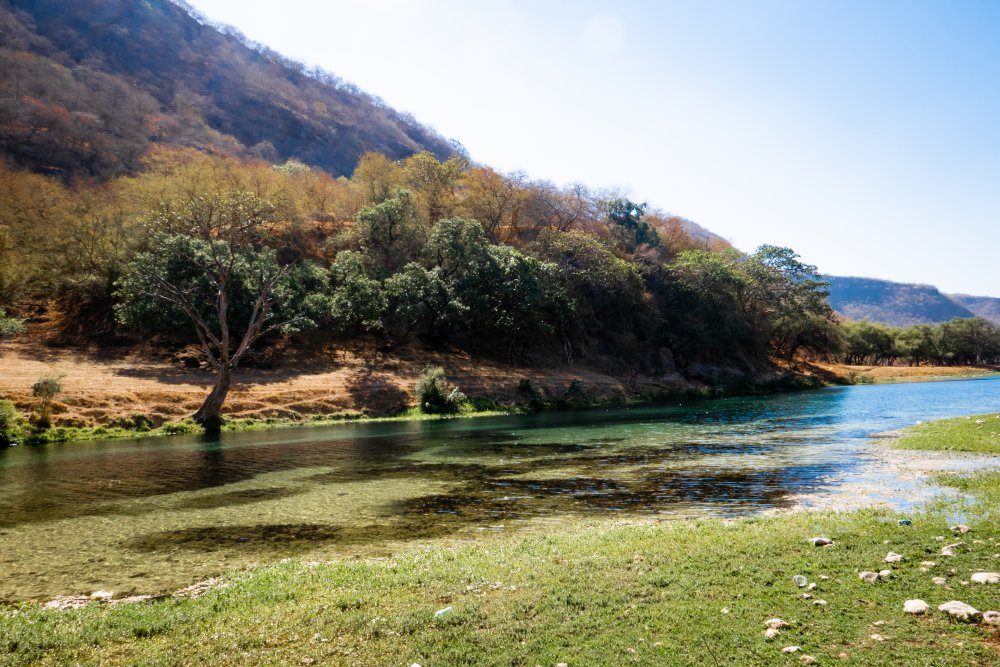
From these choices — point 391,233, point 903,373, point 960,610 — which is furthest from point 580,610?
point 903,373

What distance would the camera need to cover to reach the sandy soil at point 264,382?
38125mm

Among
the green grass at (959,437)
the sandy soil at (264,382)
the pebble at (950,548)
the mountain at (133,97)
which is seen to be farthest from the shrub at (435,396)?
the mountain at (133,97)

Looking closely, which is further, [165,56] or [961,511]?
[165,56]

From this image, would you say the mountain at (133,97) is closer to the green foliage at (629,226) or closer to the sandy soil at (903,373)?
the green foliage at (629,226)

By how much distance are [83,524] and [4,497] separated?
239 inches

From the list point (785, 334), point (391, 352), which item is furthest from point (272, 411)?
point (785, 334)

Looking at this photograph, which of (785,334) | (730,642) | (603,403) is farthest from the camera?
(785,334)

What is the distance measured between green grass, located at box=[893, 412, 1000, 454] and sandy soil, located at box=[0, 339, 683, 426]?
1364 inches

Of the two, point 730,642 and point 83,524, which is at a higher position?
point 730,642

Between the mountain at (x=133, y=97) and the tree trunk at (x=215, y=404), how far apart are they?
261 ft

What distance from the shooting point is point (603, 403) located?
58000 mm

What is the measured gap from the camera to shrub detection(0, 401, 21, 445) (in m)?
31.0

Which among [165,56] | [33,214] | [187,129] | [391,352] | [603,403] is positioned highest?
[165,56]

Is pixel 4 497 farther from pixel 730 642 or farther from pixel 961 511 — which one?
pixel 961 511
